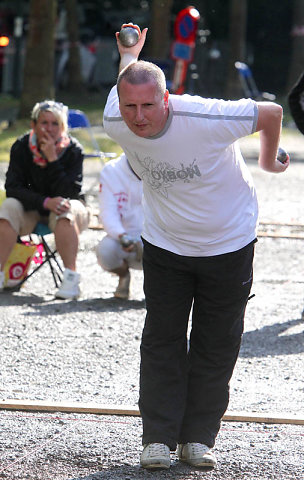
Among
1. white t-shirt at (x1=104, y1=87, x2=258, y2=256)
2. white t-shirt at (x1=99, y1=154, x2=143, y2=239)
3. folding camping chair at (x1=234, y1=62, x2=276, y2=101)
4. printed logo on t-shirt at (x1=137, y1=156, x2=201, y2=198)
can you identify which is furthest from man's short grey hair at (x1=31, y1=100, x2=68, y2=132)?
folding camping chair at (x1=234, y1=62, x2=276, y2=101)

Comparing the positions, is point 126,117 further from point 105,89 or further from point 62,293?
point 105,89

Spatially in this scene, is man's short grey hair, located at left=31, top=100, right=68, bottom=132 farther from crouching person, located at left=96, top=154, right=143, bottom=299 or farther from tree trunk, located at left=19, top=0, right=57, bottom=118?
tree trunk, located at left=19, top=0, right=57, bottom=118

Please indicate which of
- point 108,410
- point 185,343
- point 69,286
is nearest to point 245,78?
point 69,286

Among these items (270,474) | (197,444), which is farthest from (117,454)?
(270,474)

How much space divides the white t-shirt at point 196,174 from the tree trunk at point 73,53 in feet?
85.2

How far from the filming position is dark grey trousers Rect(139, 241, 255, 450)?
14.3 ft

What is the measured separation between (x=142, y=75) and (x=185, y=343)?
1200 mm

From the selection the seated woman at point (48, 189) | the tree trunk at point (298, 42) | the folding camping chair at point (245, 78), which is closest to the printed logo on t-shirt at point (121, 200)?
the seated woman at point (48, 189)

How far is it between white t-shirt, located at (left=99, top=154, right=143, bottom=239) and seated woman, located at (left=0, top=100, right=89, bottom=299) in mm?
313

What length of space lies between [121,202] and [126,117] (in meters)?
3.80

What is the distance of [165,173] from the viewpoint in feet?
13.5

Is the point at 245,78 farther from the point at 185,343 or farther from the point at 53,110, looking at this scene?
the point at 185,343

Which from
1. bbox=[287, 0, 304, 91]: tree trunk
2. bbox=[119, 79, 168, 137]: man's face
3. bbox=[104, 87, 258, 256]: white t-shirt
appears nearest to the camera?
bbox=[119, 79, 168, 137]: man's face

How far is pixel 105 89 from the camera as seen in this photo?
32656mm
